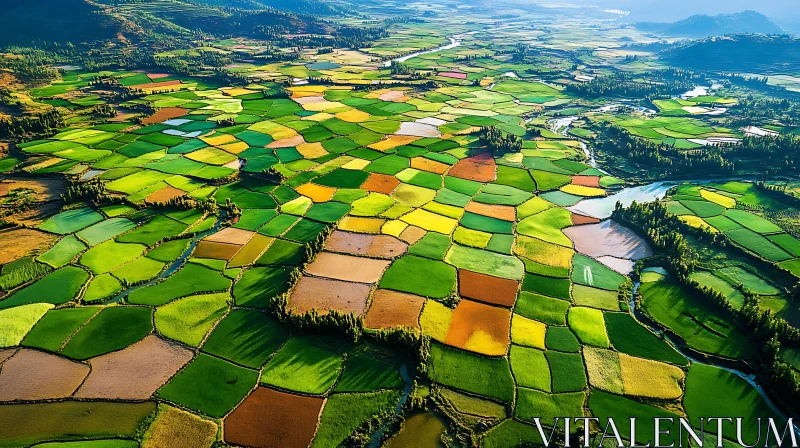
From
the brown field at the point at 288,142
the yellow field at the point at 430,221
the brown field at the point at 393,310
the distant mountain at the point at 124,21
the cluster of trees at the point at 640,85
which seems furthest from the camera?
the distant mountain at the point at 124,21

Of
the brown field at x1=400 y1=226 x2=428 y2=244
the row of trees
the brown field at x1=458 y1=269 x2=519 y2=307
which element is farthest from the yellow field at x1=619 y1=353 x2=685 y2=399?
the brown field at x1=400 y1=226 x2=428 y2=244

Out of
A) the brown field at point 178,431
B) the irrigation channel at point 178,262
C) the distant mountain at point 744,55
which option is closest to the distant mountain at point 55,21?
the irrigation channel at point 178,262

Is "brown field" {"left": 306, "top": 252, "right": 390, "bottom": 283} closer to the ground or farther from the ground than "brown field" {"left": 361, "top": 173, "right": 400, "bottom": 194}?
closer to the ground

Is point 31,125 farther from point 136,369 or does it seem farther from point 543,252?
point 543,252

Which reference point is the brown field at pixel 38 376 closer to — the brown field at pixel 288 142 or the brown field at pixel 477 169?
the brown field at pixel 288 142

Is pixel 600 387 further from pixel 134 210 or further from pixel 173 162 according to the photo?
pixel 173 162

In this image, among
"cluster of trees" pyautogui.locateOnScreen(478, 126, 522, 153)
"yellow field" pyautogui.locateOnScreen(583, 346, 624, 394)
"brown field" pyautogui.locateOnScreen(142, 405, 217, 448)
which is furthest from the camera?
"cluster of trees" pyautogui.locateOnScreen(478, 126, 522, 153)

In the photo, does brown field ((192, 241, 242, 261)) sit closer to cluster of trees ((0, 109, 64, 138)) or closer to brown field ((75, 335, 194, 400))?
brown field ((75, 335, 194, 400))
